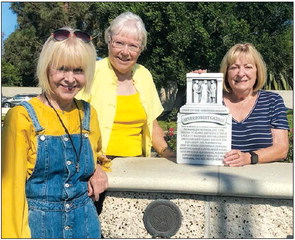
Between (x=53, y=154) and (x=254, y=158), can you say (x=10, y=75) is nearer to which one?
(x=254, y=158)

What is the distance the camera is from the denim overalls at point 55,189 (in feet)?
7.45

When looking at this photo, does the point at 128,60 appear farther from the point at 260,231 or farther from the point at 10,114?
the point at 260,231

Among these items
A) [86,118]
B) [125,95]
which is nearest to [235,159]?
[125,95]

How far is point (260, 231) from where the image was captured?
2775mm

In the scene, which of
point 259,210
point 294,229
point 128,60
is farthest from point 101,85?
point 294,229

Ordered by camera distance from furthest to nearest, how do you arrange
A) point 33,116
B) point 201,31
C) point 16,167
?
1. point 201,31
2. point 33,116
3. point 16,167

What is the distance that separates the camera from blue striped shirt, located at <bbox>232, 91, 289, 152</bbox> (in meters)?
3.32

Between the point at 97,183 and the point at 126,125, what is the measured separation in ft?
2.69

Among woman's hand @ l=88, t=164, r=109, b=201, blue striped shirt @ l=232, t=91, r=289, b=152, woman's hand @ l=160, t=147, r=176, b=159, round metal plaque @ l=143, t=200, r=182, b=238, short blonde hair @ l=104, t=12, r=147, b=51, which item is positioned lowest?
round metal plaque @ l=143, t=200, r=182, b=238

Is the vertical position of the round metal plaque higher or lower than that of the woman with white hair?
lower

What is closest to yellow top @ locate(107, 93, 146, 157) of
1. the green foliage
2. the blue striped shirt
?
the blue striped shirt

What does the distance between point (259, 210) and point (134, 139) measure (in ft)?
3.63

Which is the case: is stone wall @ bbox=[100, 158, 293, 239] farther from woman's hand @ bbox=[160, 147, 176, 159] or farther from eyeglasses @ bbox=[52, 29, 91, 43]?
eyeglasses @ bbox=[52, 29, 91, 43]

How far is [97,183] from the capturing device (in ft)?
8.55
